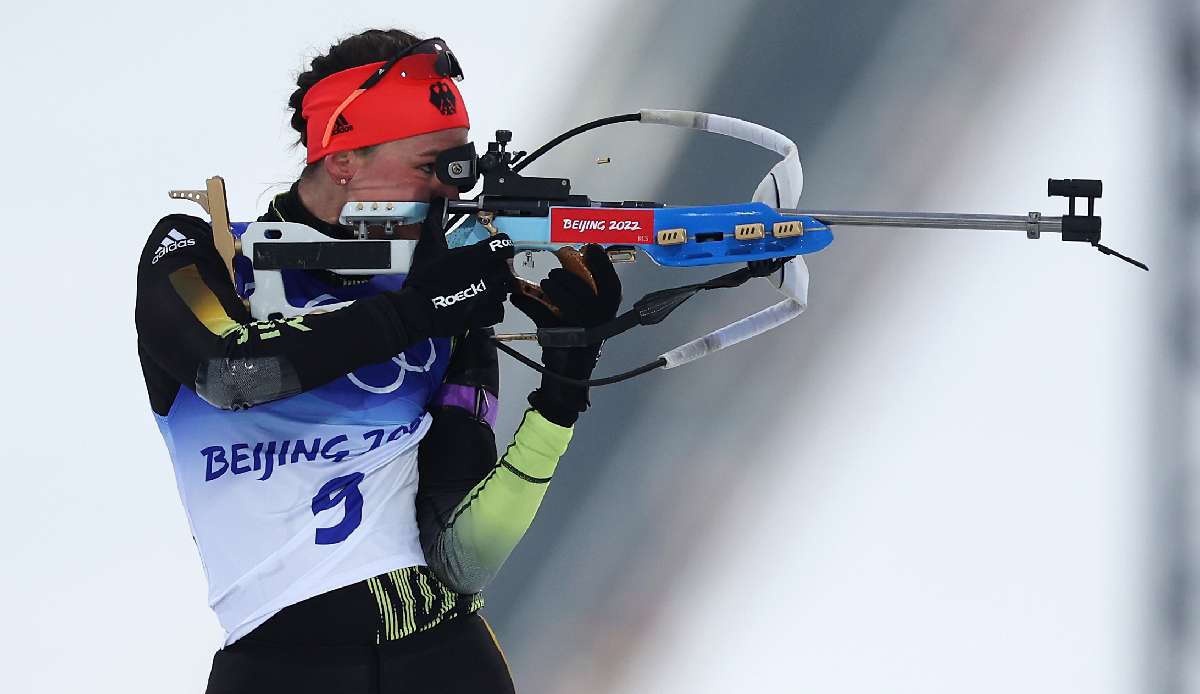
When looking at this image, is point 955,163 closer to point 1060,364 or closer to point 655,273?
point 1060,364

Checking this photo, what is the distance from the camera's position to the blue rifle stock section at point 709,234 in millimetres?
1247

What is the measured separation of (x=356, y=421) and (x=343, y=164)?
9.6 inches

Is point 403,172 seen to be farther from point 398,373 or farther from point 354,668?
point 354,668

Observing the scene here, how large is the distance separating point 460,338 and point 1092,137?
938 millimetres

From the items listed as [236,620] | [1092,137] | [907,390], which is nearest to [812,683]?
[907,390]

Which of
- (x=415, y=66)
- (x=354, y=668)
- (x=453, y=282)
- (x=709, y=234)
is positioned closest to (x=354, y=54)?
(x=415, y=66)

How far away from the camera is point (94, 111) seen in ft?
6.30

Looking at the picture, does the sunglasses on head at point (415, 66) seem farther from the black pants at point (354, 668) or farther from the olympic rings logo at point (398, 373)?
the black pants at point (354, 668)

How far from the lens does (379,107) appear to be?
1.22 m

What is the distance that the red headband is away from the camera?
4.01 ft

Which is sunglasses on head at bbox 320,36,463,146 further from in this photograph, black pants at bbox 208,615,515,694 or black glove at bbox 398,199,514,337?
black pants at bbox 208,615,515,694

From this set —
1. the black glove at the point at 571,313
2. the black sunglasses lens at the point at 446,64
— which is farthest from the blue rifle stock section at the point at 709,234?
the black sunglasses lens at the point at 446,64

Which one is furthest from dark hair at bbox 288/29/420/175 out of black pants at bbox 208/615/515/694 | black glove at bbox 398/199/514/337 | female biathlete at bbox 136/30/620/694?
black pants at bbox 208/615/515/694

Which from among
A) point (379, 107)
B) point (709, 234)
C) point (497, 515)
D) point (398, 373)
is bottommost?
point (497, 515)
